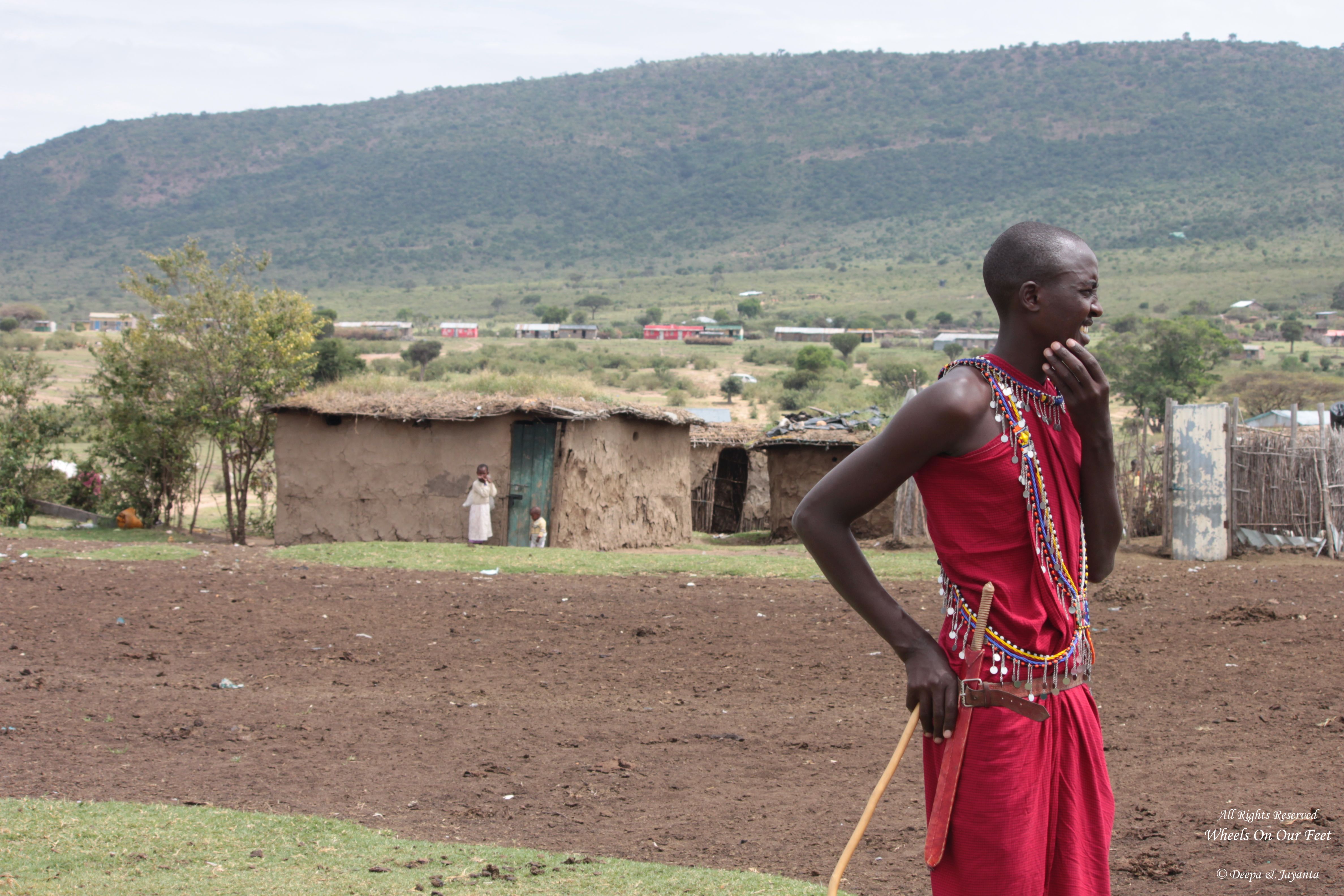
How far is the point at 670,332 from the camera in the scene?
7012 centimetres

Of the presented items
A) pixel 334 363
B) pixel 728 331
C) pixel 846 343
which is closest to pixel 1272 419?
pixel 334 363

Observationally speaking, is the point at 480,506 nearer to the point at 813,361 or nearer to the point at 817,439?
the point at 817,439

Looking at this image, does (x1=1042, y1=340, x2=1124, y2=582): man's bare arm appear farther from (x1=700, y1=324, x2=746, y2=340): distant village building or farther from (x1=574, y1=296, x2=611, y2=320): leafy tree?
(x1=574, y1=296, x2=611, y2=320): leafy tree

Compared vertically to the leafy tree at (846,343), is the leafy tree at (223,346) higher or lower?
lower

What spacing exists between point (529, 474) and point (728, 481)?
8479 mm

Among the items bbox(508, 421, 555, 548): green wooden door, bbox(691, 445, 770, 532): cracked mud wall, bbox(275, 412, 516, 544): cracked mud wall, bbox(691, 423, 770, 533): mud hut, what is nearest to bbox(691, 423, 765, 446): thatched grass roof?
bbox(691, 423, 770, 533): mud hut

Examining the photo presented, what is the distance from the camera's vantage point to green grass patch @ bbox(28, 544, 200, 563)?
1251 centimetres

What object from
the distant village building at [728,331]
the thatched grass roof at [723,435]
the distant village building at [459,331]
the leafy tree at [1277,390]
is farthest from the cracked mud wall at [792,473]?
the distant village building at [459,331]

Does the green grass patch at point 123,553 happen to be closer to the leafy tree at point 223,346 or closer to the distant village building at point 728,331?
the leafy tree at point 223,346

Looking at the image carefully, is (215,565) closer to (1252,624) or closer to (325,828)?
(325,828)

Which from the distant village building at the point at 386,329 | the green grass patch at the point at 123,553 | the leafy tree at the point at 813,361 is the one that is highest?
the distant village building at the point at 386,329

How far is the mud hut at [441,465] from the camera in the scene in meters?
16.1

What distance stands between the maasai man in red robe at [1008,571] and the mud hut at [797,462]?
16.1 metres

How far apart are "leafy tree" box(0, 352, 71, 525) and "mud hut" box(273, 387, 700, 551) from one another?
460 cm
